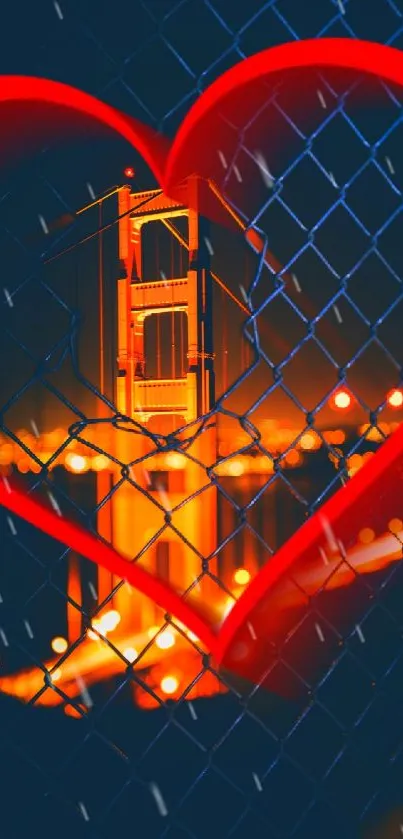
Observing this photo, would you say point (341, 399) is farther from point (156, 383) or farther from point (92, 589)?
point (92, 589)

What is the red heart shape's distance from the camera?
0.53 metres

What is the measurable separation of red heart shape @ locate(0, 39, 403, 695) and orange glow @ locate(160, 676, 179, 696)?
384 cm

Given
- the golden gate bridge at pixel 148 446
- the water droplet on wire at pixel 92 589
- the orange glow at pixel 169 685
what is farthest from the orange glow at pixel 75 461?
the water droplet on wire at pixel 92 589

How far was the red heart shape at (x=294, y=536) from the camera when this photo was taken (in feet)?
1.73

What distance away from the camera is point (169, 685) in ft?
14.6

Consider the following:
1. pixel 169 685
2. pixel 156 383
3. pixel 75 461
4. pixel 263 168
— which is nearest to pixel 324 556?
pixel 263 168

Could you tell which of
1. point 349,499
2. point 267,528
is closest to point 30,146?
point 349,499

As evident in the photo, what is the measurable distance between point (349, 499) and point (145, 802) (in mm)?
970

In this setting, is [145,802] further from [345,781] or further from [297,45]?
[297,45]

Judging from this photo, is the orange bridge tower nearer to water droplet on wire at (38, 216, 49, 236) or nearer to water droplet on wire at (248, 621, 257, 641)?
water droplet on wire at (38, 216, 49, 236)

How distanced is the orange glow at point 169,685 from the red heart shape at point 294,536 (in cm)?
384

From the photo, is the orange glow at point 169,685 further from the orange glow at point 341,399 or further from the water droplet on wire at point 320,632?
the water droplet on wire at point 320,632

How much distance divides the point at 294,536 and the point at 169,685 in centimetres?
417

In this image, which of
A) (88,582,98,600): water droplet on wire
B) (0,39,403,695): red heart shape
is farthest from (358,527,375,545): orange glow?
(88,582,98,600): water droplet on wire
